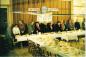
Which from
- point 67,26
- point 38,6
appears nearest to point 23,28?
point 38,6

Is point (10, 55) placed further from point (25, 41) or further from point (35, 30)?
point (35, 30)

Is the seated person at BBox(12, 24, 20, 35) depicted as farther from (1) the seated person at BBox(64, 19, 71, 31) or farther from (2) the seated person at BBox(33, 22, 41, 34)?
(1) the seated person at BBox(64, 19, 71, 31)

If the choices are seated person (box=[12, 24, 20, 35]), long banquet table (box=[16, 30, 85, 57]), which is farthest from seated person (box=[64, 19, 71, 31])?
seated person (box=[12, 24, 20, 35])

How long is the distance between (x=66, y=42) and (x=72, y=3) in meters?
0.31

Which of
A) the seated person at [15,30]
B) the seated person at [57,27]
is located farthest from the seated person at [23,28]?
the seated person at [57,27]

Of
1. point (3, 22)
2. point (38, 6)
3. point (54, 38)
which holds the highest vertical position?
point (38, 6)

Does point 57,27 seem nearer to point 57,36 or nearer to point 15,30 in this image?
point 57,36

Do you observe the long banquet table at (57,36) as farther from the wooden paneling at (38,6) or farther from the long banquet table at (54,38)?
the wooden paneling at (38,6)

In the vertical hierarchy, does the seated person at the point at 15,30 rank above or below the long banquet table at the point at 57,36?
above

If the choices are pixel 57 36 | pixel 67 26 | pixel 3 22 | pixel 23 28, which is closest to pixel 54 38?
pixel 57 36

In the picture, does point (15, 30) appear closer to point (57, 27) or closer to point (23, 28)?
point (23, 28)

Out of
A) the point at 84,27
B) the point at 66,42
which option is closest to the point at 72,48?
the point at 66,42

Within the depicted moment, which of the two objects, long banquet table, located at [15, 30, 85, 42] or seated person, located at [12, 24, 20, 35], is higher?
seated person, located at [12, 24, 20, 35]

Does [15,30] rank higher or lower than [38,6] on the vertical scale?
lower
